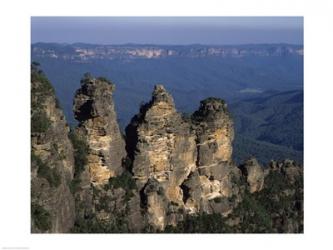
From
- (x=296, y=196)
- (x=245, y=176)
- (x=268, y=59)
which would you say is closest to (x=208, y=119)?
(x=245, y=176)

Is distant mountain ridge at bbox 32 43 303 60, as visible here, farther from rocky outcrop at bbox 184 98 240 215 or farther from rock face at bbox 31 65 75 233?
rock face at bbox 31 65 75 233

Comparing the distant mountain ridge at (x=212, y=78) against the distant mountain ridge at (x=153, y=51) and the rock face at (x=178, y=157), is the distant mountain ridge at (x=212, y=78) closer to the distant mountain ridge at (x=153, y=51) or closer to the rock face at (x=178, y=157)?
the distant mountain ridge at (x=153, y=51)

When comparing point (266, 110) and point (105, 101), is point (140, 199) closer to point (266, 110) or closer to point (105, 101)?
point (105, 101)

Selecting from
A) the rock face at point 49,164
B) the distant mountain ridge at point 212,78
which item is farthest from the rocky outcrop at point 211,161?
the distant mountain ridge at point 212,78

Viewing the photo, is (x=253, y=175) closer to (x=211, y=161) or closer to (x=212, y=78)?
(x=211, y=161)

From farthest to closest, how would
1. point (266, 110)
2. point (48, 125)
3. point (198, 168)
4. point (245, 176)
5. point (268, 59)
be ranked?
A: point (268, 59), point (266, 110), point (245, 176), point (198, 168), point (48, 125)

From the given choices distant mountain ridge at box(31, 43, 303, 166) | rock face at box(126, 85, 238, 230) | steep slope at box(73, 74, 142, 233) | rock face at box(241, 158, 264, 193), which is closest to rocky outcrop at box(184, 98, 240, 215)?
rock face at box(126, 85, 238, 230)

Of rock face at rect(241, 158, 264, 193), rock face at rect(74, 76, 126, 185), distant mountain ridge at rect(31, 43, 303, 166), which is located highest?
distant mountain ridge at rect(31, 43, 303, 166)

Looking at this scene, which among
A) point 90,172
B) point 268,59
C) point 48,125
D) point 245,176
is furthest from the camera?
point 268,59
